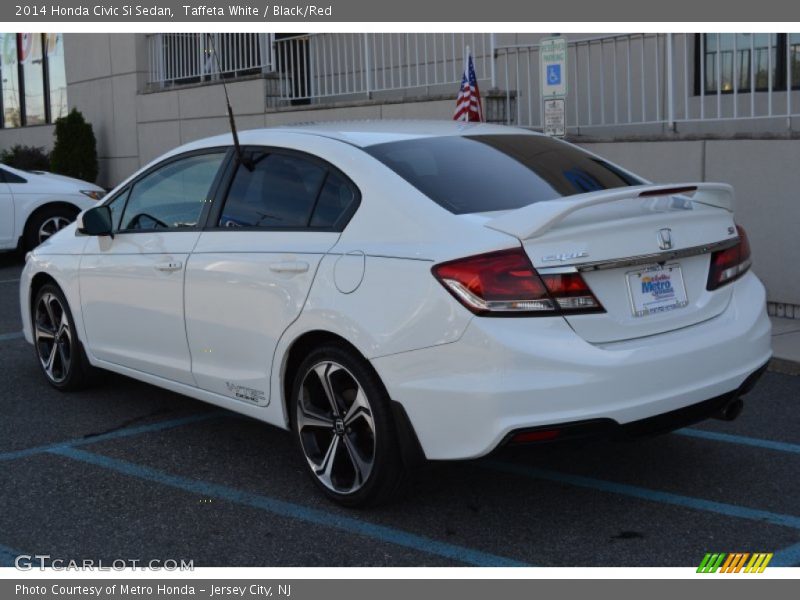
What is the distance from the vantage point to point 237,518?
470 centimetres

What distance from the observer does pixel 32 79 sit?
Answer: 76.3 ft

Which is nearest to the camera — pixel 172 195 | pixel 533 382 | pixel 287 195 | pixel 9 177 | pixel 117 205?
pixel 533 382

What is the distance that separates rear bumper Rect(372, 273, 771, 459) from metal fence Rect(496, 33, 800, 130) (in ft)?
19.5

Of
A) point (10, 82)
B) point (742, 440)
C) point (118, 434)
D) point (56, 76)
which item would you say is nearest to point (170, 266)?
point (118, 434)

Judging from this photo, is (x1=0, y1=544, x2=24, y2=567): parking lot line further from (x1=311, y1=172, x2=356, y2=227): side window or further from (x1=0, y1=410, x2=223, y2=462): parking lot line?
(x1=311, y1=172, x2=356, y2=227): side window

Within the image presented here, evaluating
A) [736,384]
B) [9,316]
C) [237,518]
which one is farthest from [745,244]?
[9,316]

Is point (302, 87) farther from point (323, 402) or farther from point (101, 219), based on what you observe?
point (323, 402)

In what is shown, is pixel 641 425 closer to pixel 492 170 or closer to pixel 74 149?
pixel 492 170

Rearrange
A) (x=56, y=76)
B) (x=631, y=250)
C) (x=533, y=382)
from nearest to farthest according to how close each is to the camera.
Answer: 1. (x=533, y=382)
2. (x=631, y=250)
3. (x=56, y=76)

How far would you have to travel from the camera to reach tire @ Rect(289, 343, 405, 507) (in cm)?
448

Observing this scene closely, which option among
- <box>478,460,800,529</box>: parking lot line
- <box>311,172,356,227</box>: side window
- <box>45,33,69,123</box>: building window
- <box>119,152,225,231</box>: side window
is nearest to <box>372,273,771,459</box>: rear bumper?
<box>478,460,800,529</box>: parking lot line

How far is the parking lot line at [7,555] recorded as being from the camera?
14.0ft

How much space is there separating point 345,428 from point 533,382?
1023 millimetres

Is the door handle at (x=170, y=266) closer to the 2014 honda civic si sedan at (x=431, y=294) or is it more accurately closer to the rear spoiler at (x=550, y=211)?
the 2014 honda civic si sedan at (x=431, y=294)
